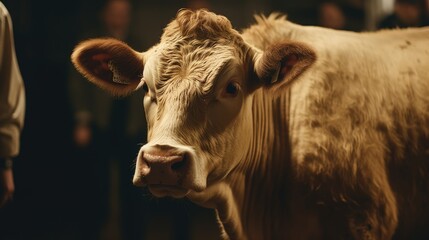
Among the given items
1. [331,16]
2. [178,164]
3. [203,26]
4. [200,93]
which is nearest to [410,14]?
[331,16]

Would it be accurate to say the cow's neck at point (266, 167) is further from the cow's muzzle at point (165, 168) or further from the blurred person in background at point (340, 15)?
the blurred person in background at point (340, 15)

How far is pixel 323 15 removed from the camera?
15.3 ft

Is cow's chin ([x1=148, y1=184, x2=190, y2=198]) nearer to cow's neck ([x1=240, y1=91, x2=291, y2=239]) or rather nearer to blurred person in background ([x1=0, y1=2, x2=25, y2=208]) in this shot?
cow's neck ([x1=240, y1=91, x2=291, y2=239])

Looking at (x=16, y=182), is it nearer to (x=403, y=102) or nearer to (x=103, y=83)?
(x=103, y=83)

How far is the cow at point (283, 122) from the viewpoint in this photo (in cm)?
264

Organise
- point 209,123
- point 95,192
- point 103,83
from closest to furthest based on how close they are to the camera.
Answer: point 209,123 → point 103,83 → point 95,192

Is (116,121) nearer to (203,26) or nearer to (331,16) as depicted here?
(331,16)

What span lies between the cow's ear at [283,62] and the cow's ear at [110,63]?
61 cm

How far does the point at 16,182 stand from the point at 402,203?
3.74 m

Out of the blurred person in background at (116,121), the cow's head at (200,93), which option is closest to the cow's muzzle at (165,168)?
the cow's head at (200,93)

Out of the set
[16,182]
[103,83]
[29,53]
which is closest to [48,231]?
[16,182]

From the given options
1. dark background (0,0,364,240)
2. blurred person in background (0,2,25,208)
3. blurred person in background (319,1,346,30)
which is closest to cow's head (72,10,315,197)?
blurred person in background (0,2,25,208)

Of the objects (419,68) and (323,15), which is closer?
(419,68)

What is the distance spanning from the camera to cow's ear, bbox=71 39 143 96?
9.83 feet
